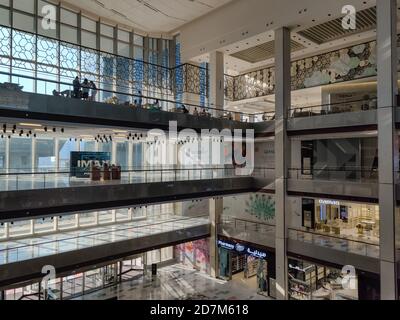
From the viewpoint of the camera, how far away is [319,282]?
14594 mm

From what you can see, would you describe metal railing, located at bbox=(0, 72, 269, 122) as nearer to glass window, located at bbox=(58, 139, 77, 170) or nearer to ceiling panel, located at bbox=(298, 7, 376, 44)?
glass window, located at bbox=(58, 139, 77, 170)

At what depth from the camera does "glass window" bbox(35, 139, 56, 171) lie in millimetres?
16695

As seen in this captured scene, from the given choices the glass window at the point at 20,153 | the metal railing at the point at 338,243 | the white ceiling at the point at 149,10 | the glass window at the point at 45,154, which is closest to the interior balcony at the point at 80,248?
the glass window at the point at 20,153

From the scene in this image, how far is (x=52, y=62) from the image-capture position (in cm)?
1548

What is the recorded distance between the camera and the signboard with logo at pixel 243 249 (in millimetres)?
15659

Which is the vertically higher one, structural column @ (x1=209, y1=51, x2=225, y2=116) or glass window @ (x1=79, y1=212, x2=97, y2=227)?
structural column @ (x1=209, y1=51, x2=225, y2=116)

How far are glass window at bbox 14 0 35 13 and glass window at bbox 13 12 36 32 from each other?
275 mm

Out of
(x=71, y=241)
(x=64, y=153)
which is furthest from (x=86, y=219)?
(x=71, y=241)

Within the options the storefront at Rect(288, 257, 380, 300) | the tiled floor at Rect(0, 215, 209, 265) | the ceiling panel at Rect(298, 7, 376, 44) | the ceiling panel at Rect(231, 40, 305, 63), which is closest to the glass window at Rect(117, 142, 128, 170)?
the tiled floor at Rect(0, 215, 209, 265)

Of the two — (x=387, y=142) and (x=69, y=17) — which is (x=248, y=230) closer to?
(x=387, y=142)
